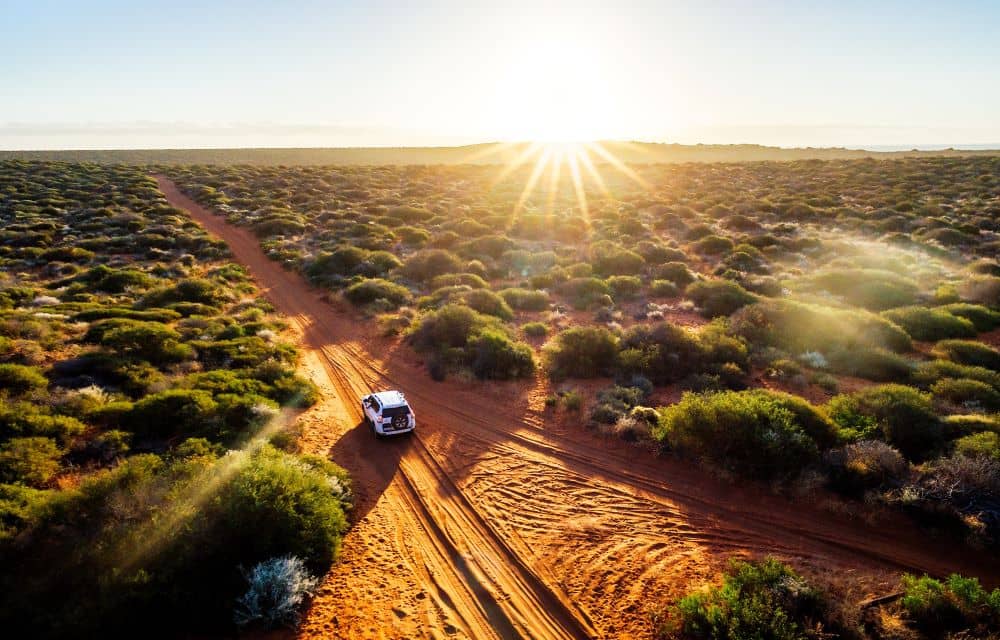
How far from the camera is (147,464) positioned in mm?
9609

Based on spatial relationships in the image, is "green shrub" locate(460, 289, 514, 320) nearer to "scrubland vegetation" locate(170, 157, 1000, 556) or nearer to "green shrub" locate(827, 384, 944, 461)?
"scrubland vegetation" locate(170, 157, 1000, 556)

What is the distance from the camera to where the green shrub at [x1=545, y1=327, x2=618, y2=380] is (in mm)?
17484

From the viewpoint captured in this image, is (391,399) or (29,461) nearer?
(29,461)

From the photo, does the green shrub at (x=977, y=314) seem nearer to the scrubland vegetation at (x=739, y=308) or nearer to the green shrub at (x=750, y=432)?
the scrubland vegetation at (x=739, y=308)

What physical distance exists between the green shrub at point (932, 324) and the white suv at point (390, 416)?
67.0 ft

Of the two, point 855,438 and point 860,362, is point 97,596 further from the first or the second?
point 860,362

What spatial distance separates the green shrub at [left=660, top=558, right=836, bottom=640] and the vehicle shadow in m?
6.60

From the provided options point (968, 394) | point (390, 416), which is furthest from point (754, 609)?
point (968, 394)

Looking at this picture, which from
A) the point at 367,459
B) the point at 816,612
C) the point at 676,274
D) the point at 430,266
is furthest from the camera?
the point at 430,266

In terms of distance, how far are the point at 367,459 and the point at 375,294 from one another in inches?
550

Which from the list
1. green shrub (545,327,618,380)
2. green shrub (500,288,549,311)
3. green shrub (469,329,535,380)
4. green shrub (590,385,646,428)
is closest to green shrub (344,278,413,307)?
green shrub (500,288,549,311)

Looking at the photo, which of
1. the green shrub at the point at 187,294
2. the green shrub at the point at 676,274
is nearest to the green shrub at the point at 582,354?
the green shrub at the point at 676,274

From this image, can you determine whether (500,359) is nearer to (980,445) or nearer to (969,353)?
(980,445)

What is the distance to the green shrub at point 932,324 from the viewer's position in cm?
1928
